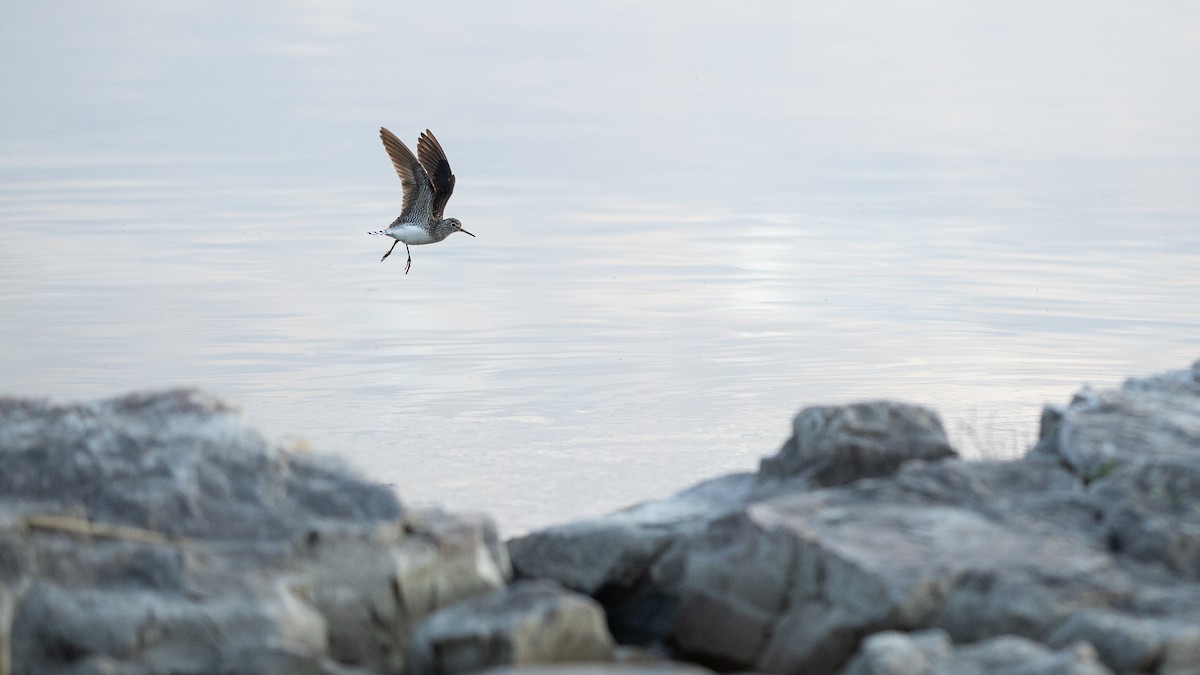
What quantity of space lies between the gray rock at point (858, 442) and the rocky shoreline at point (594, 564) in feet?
0.03

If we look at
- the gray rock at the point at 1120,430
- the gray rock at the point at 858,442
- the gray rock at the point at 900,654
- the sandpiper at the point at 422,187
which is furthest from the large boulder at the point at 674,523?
the sandpiper at the point at 422,187

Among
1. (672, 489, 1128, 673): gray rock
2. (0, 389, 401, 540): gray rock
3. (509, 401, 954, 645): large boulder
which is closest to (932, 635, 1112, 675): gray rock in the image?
(672, 489, 1128, 673): gray rock

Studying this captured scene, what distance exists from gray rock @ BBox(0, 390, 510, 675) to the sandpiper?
18.6 feet

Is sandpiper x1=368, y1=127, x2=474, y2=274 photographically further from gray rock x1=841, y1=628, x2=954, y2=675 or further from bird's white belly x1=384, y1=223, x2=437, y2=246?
gray rock x1=841, y1=628, x2=954, y2=675

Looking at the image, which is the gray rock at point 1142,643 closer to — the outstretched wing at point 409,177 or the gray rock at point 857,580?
the gray rock at point 857,580

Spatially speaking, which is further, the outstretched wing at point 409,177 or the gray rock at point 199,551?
the outstretched wing at point 409,177

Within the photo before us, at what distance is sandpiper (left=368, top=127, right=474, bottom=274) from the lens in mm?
11375

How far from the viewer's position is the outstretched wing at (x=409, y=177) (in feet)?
37.3

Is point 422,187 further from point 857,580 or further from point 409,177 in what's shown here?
point 857,580

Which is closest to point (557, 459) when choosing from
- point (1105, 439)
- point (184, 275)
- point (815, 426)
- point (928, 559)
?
point (815, 426)

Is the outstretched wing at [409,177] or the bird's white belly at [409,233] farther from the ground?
the outstretched wing at [409,177]

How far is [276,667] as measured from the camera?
4.78 m

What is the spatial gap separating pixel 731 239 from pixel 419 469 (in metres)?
10.9

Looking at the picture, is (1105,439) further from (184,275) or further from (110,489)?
(184,275)
